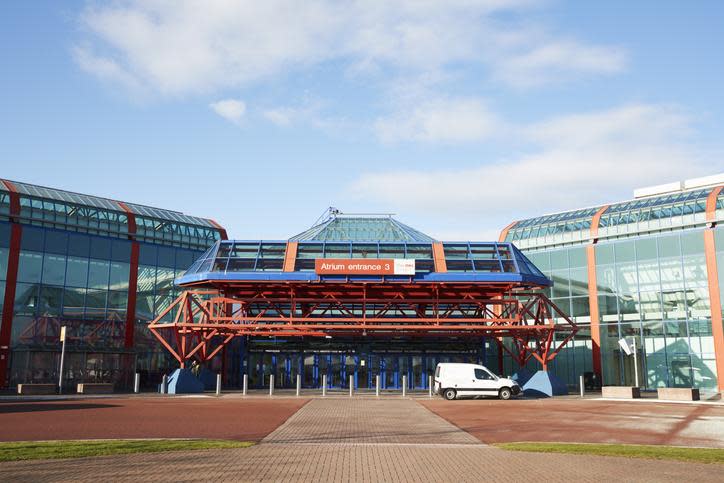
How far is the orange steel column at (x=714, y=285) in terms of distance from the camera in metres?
37.5

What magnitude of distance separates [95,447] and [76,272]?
2988 cm

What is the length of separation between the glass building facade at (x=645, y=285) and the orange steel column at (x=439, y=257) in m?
12.3

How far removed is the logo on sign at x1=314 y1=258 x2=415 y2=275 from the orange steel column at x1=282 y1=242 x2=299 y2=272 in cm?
176

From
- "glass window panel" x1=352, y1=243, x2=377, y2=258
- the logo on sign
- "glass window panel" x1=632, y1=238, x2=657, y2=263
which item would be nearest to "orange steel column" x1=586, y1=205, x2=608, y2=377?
"glass window panel" x1=632, y1=238, x2=657, y2=263

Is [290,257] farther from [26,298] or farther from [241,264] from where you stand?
[26,298]

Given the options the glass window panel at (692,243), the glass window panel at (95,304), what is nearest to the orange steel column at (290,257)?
the glass window panel at (95,304)

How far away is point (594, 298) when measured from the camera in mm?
43375

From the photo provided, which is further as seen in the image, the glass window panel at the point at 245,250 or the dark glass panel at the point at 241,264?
the glass window panel at the point at 245,250

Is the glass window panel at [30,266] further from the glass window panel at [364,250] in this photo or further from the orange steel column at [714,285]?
the orange steel column at [714,285]

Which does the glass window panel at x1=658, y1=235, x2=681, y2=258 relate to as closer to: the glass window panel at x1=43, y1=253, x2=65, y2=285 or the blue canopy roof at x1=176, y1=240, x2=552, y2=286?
the blue canopy roof at x1=176, y1=240, x2=552, y2=286

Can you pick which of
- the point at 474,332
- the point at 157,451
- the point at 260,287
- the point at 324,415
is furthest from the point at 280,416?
the point at 474,332

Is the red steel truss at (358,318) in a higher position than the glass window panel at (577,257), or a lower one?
lower

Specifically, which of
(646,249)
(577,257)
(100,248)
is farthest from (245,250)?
(646,249)

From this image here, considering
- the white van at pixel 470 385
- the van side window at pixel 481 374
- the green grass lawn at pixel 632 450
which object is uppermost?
the van side window at pixel 481 374
